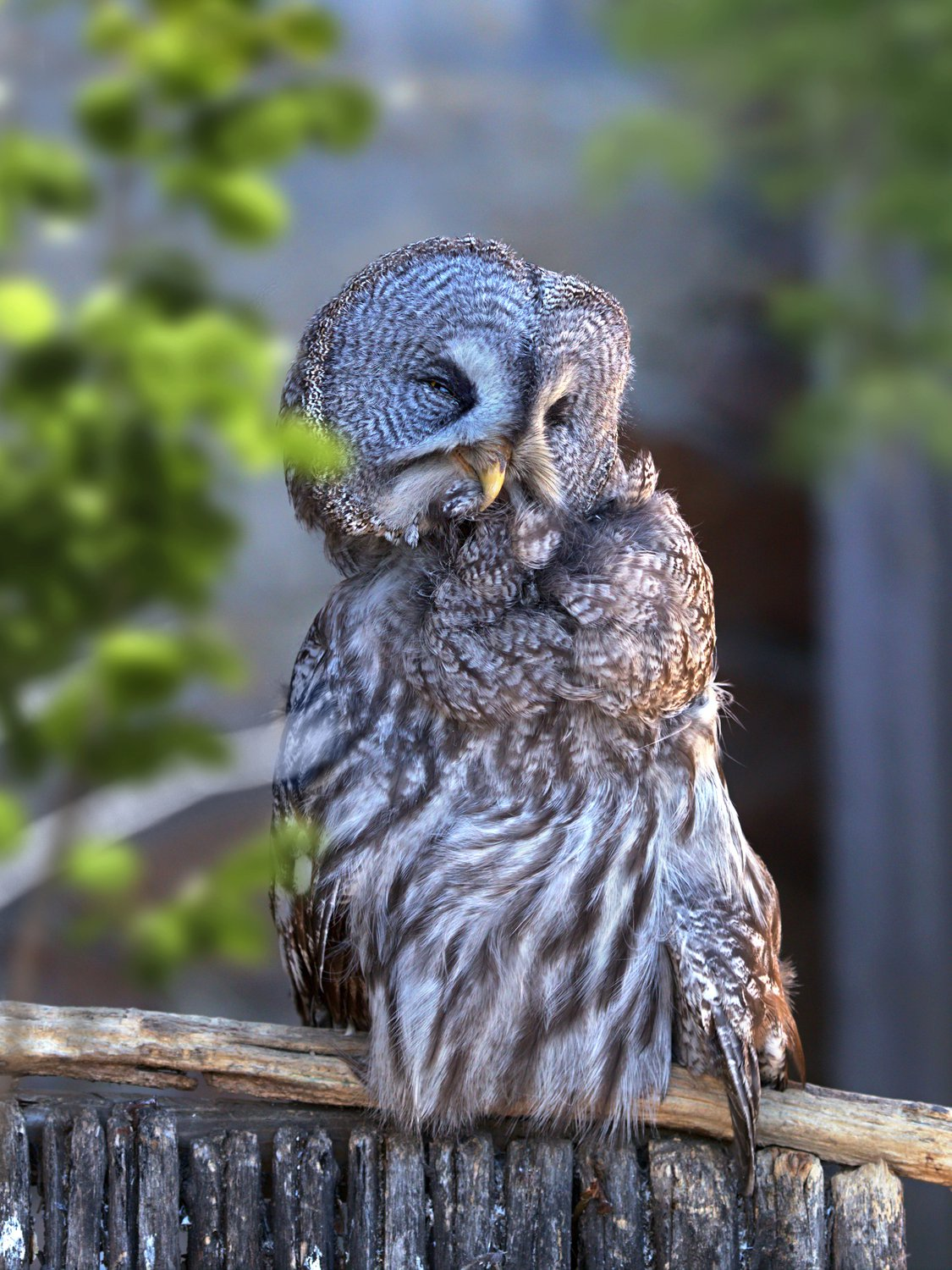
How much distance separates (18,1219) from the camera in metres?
1.07

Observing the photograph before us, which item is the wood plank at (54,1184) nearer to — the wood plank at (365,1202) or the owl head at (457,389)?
the wood plank at (365,1202)

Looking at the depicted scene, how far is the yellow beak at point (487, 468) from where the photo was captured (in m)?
1.04

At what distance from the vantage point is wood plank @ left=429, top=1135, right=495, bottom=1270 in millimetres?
1089

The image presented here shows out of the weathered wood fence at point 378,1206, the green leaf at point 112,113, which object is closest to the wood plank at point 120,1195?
the weathered wood fence at point 378,1206

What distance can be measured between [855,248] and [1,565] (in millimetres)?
1737

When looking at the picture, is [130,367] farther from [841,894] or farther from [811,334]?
[841,894]

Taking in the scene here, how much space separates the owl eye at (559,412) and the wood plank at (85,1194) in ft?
2.12

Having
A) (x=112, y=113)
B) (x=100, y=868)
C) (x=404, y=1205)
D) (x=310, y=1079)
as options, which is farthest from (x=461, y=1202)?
(x=112, y=113)

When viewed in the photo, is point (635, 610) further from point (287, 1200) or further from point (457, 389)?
point (287, 1200)

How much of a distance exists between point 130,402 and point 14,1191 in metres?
0.60

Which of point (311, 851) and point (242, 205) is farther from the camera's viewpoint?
point (311, 851)

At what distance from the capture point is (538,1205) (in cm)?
111

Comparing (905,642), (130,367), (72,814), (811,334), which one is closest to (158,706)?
(72,814)

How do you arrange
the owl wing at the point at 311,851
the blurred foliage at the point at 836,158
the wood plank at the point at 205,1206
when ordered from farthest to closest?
1. the blurred foliage at the point at 836,158
2. the owl wing at the point at 311,851
3. the wood plank at the point at 205,1206
